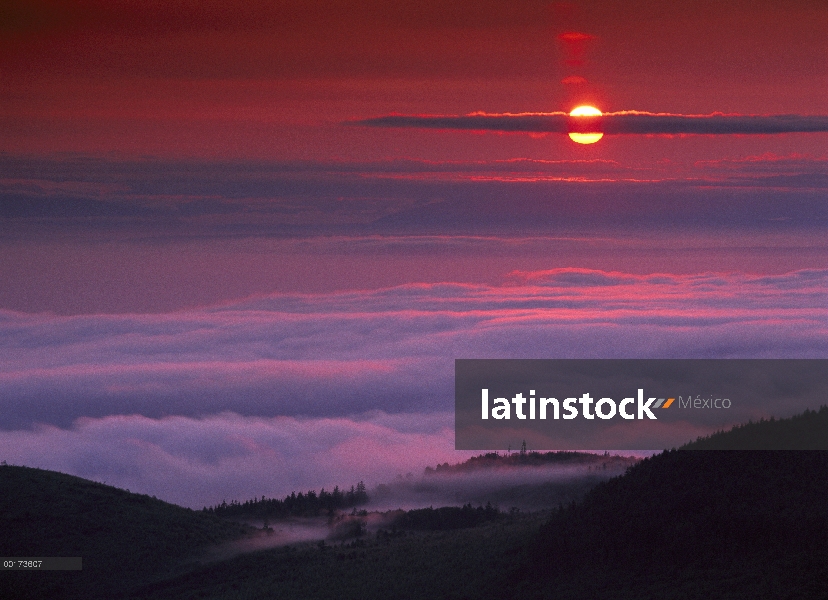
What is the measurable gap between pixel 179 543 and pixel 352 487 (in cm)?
1898

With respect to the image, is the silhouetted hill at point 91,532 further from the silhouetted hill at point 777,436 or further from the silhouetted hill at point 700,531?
the silhouetted hill at point 777,436

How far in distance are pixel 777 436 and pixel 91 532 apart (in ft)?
121

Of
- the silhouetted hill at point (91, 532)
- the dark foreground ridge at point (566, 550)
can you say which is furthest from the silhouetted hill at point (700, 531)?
the silhouetted hill at point (91, 532)

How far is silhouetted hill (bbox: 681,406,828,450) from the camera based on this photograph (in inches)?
1843

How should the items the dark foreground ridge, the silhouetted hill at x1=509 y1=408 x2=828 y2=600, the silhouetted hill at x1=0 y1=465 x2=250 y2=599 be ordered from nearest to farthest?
the silhouetted hill at x1=509 y1=408 x2=828 y2=600
the dark foreground ridge
the silhouetted hill at x1=0 y1=465 x2=250 y2=599

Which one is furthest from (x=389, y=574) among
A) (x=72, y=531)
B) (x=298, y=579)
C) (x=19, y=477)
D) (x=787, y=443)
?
(x=19, y=477)

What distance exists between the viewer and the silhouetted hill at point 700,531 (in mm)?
39719

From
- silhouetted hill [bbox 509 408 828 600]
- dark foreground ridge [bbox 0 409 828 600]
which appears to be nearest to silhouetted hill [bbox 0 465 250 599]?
dark foreground ridge [bbox 0 409 828 600]

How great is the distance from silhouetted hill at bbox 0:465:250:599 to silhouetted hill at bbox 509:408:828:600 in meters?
22.5

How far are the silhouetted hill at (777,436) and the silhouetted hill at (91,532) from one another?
27775mm

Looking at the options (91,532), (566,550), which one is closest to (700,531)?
(566,550)

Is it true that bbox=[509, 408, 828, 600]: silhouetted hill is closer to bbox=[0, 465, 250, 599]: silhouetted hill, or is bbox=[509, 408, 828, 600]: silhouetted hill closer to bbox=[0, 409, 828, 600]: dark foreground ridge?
bbox=[0, 409, 828, 600]: dark foreground ridge

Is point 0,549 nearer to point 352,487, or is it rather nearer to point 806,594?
point 352,487

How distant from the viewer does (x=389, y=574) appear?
4969 centimetres
